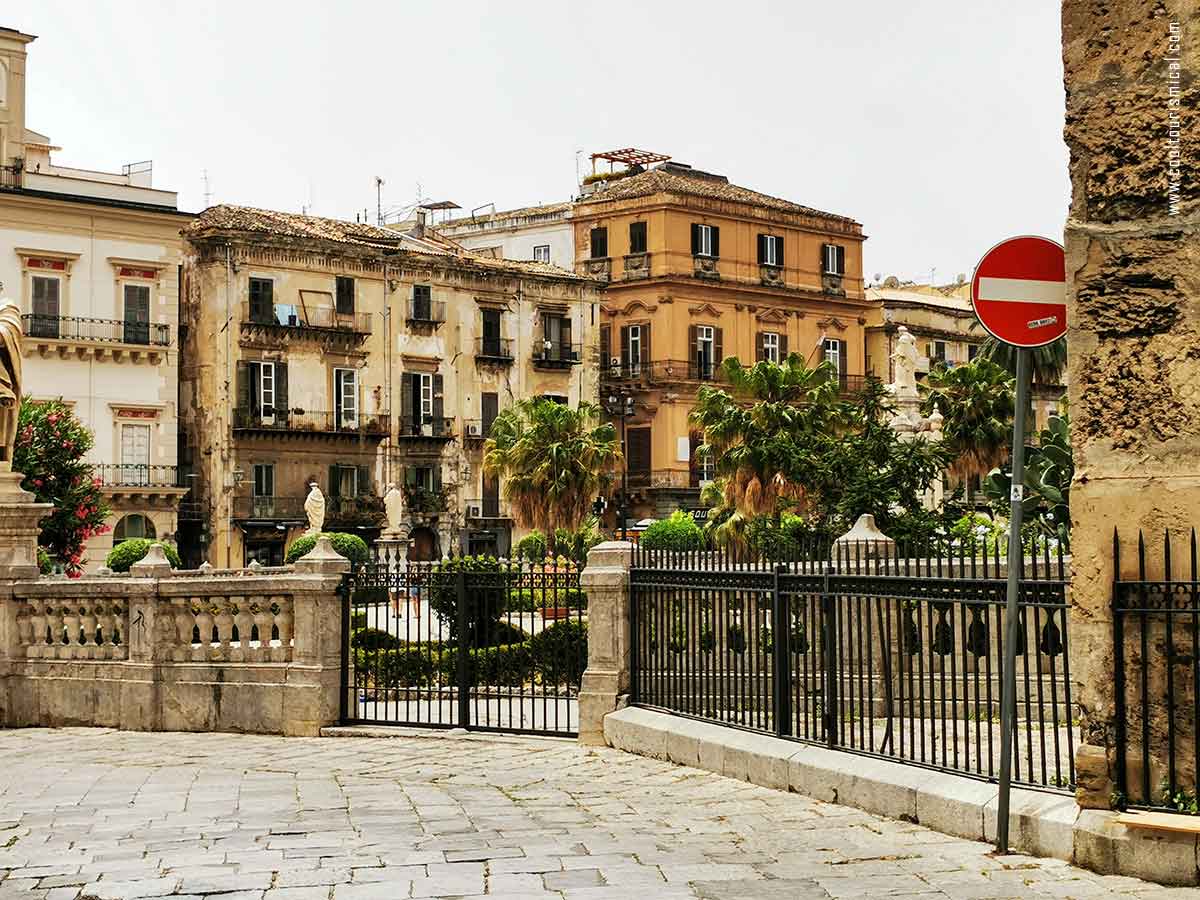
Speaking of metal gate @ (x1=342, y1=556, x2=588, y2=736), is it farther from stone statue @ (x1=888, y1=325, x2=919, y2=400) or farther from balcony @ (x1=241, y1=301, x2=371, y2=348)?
balcony @ (x1=241, y1=301, x2=371, y2=348)

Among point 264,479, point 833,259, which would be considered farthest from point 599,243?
point 264,479

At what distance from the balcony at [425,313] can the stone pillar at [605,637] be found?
4752 cm

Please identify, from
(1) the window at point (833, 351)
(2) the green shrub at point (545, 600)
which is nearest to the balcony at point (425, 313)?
(1) the window at point (833, 351)

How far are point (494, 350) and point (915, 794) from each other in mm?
54021

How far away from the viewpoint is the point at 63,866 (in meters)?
8.91

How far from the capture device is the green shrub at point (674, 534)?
43.7ft

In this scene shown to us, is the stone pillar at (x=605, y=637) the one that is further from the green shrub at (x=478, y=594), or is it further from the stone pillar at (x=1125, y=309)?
the stone pillar at (x=1125, y=309)

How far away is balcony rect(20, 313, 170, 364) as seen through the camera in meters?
50.6

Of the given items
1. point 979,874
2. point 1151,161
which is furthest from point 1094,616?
point 1151,161

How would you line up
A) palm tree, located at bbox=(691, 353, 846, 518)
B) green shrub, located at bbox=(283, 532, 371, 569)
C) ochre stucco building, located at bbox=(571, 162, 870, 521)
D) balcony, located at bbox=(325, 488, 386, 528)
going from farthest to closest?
ochre stucco building, located at bbox=(571, 162, 870, 521), balcony, located at bbox=(325, 488, 386, 528), palm tree, located at bbox=(691, 353, 846, 518), green shrub, located at bbox=(283, 532, 371, 569)

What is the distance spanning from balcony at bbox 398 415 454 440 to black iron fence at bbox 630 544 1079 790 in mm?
46724

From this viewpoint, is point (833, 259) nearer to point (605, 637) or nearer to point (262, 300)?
point (262, 300)

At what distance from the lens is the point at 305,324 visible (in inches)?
2253

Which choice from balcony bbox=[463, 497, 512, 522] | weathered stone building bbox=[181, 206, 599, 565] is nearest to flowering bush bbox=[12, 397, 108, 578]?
weathered stone building bbox=[181, 206, 599, 565]
